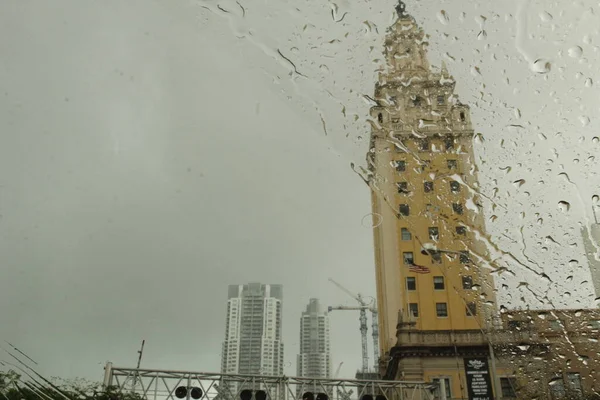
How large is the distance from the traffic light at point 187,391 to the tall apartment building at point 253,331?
4393cm

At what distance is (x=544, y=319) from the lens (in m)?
5.57

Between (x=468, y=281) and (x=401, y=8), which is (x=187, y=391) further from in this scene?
(x=401, y=8)

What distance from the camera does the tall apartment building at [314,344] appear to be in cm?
8156

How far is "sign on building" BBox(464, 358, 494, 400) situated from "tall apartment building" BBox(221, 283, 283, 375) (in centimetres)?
3930

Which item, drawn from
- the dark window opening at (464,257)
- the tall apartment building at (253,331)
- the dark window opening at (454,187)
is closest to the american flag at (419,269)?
the dark window opening at (454,187)

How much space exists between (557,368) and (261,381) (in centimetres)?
1343

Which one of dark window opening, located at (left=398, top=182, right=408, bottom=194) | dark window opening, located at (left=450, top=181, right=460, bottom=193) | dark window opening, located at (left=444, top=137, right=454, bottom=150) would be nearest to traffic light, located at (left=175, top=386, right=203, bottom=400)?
dark window opening, located at (left=398, top=182, right=408, bottom=194)

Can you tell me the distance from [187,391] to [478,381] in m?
13.6

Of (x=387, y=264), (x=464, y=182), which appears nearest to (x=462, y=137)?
(x=464, y=182)

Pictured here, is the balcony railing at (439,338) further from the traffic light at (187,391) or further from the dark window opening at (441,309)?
the traffic light at (187,391)

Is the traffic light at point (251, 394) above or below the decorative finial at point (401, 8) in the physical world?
below

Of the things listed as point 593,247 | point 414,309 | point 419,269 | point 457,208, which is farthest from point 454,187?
point 414,309

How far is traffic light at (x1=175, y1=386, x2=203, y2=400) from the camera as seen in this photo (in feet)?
55.7

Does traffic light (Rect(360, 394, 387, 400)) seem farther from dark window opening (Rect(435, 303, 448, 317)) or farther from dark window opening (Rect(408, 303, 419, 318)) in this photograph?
dark window opening (Rect(435, 303, 448, 317))
